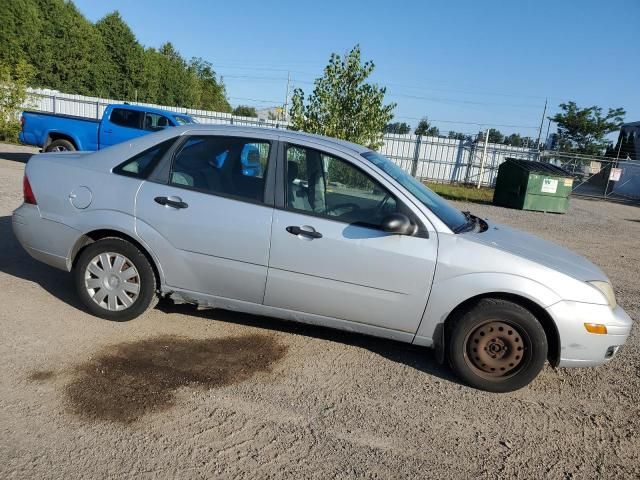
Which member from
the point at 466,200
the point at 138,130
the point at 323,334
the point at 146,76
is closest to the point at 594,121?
the point at 466,200

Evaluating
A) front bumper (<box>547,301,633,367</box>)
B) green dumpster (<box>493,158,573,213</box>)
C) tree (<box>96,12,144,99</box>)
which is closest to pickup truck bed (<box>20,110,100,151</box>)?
front bumper (<box>547,301,633,367</box>)

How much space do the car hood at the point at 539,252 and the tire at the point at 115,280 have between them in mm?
2585

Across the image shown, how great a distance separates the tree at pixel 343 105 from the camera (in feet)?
46.8

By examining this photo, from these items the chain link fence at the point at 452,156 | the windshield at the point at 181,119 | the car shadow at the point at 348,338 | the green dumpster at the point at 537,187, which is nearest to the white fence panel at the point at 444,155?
the chain link fence at the point at 452,156

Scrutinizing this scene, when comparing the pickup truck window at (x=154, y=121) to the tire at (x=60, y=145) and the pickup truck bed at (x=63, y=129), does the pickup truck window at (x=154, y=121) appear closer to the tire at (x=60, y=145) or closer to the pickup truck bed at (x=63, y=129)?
the pickup truck bed at (x=63, y=129)

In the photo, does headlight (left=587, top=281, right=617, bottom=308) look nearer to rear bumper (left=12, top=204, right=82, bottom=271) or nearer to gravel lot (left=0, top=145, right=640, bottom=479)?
gravel lot (left=0, top=145, right=640, bottom=479)

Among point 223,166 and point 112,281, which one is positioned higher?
point 223,166

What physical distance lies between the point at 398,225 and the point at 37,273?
12.8ft

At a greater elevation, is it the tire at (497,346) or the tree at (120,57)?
the tree at (120,57)

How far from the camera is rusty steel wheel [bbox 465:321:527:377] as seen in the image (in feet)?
11.7

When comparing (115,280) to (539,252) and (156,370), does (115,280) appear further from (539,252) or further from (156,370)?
(539,252)

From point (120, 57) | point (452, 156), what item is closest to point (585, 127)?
point (452, 156)

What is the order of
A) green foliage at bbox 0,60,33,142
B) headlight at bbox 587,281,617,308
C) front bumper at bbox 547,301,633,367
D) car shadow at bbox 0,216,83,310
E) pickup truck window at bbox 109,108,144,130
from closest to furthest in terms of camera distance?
front bumper at bbox 547,301,633,367, headlight at bbox 587,281,617,308, car shadow at bbox 0,216,83,310, pickup truck window at bbox 109,108,144,130, green foliage at bbox 0,60,33,142

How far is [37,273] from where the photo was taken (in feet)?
17.0
